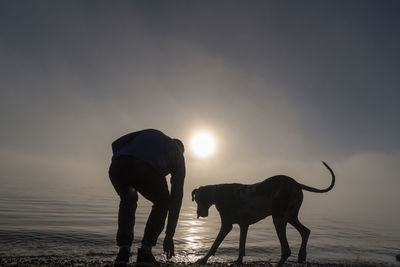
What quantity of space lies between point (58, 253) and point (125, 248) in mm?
4798

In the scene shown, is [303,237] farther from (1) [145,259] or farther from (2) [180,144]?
(1) [145,259]

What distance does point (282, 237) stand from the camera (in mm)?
6574

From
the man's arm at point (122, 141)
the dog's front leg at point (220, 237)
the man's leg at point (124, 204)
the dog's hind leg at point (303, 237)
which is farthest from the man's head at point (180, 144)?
the dog's hind leg at point (303, 237)

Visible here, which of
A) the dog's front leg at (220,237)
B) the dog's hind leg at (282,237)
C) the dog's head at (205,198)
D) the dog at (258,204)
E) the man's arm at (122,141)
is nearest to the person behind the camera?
the man's arm at (122,141)

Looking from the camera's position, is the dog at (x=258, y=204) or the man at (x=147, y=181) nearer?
the man at (x=147, y=181)

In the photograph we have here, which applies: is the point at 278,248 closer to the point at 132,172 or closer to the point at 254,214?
the point at 254,214

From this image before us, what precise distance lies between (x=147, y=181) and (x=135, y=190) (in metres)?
0.54

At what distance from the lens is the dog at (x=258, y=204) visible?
6957 mm

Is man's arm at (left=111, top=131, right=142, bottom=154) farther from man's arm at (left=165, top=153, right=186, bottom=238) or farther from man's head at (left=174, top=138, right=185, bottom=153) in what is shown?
man's arm at (left=165, top=153, right=186, bottom=238)

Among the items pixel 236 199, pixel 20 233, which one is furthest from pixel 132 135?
pixel 20 233

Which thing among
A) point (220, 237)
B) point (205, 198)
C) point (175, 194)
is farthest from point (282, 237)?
point (175, 194)

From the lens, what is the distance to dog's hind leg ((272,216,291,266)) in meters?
6.40

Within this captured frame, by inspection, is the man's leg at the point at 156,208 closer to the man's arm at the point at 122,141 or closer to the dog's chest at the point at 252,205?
the man's arm at the point at 122,141

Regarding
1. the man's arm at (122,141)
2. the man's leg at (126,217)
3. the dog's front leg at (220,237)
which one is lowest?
the dog's front leg at (220,237)
